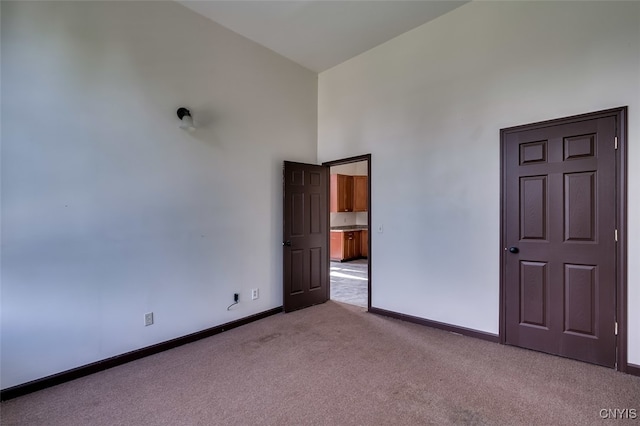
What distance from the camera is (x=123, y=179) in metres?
2.70

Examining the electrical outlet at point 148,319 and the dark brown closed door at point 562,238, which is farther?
the electrical outlet at point 148,319

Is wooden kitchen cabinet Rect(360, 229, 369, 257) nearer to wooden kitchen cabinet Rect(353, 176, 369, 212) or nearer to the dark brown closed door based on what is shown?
wooden kitchen cabinet Rect(353, 176, 369, 212)

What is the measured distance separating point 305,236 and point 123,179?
2.34m

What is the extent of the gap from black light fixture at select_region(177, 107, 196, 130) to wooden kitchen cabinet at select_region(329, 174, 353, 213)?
17.3 ft

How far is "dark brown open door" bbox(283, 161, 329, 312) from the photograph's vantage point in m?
4.10

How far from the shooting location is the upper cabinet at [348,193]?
26.5 ft

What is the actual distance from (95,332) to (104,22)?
2.70 m

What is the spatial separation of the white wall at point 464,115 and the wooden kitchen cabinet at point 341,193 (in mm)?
3748

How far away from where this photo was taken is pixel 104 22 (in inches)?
102

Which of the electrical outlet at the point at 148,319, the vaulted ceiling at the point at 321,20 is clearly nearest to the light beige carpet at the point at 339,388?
the electrical outlet at the point at 148,319

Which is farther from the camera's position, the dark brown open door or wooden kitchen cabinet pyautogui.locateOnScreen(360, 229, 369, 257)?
wooden kitchen cabinet pyautogui.locateOnScreen(360, 229, 369, 257)

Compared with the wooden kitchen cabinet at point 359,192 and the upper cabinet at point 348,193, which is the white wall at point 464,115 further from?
the wooden kitchen cabinet at point 359,192

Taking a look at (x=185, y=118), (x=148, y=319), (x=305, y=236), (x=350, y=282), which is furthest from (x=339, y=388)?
(x=350, y=282)

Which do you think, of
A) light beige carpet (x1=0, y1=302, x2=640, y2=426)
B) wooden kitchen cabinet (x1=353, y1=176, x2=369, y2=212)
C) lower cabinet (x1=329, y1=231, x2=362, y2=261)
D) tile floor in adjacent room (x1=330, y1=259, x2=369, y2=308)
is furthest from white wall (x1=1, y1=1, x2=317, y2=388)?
wooden kitchen cabinet (x1=353, y1=176, x2=369, y2=212)
